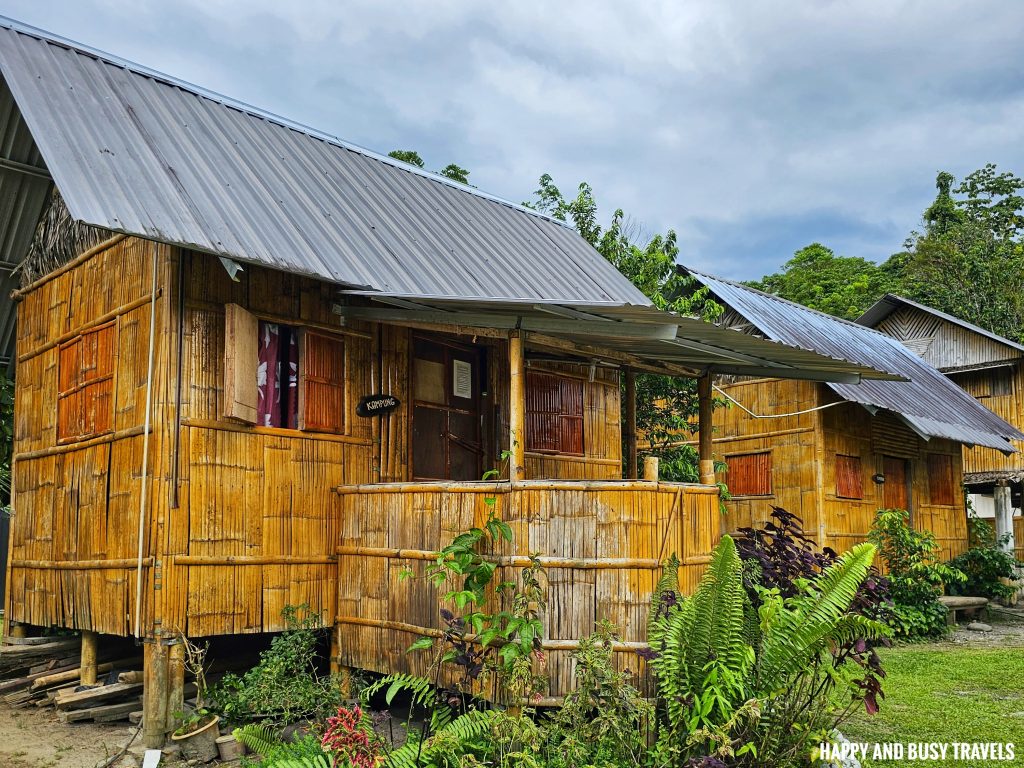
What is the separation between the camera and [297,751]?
279 inches

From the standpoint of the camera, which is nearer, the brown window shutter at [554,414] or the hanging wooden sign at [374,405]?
the hanging wooden sign at [374,405]

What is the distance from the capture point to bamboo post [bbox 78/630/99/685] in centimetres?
927

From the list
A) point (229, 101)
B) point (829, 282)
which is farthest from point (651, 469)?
point (829, 282)

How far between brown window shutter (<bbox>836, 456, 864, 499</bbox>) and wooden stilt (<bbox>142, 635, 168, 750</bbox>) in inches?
459

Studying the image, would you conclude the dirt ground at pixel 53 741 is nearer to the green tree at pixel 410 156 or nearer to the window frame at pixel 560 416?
the window frame at pixel 560 416

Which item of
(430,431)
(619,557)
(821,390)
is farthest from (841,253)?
(619,557)

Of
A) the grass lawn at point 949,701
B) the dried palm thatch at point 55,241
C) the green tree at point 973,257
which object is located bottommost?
the grass lawn at point 949,701

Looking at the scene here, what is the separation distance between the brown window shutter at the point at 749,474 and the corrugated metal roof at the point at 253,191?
507 centimetres

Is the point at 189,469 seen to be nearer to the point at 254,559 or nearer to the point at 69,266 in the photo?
the point at 254,559

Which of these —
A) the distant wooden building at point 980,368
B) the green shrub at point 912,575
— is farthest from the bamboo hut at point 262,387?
the distant wooden building at point 980,368

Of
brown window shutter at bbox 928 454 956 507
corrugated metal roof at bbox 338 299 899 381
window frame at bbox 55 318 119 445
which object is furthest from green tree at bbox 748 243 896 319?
window frame at bbox 55 318 119 445

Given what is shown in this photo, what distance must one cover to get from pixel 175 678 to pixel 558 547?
3446 millimetres

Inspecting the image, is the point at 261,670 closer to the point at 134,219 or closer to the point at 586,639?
the point at 586,639

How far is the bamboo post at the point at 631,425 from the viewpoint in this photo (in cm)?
1223
